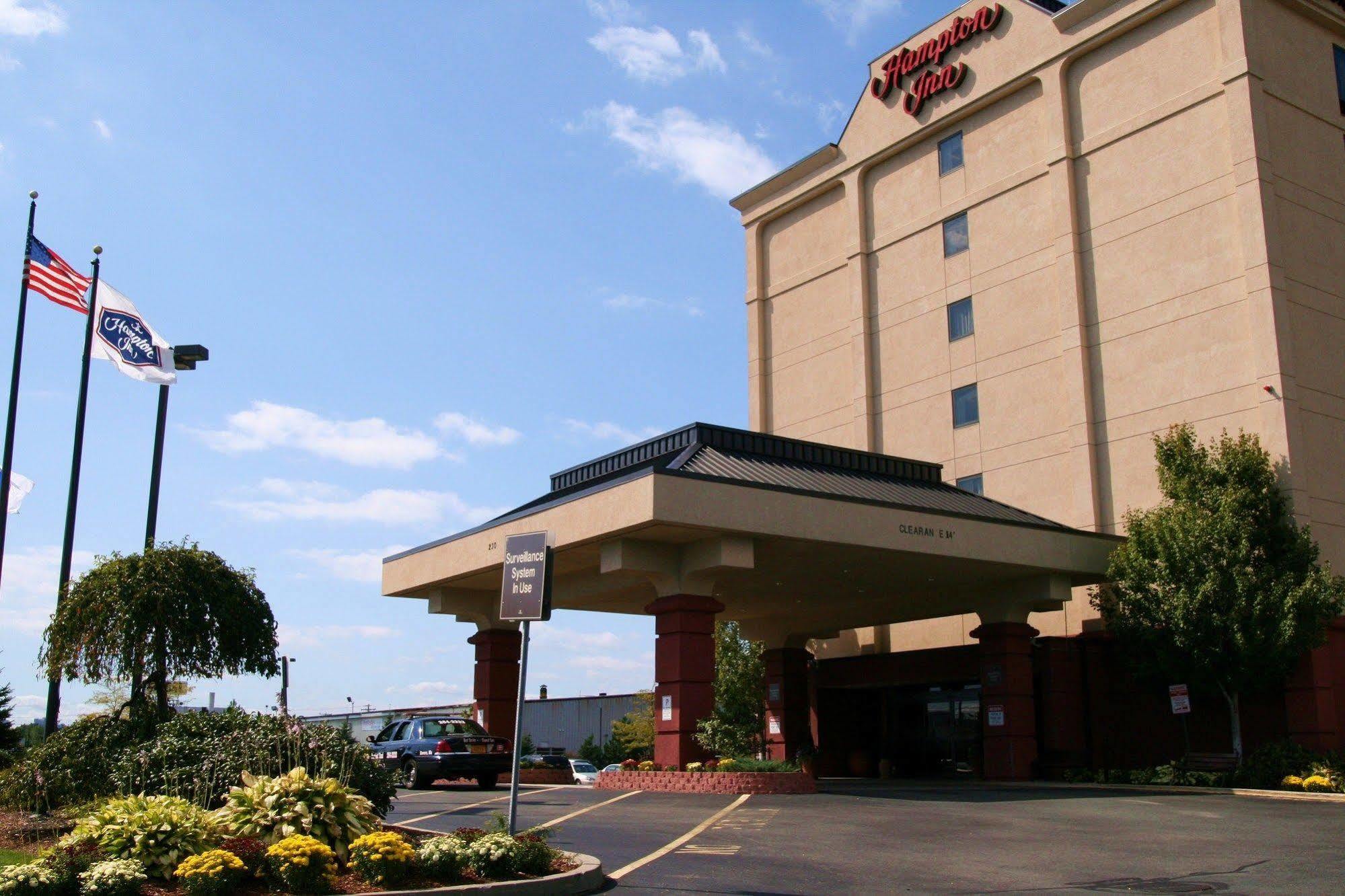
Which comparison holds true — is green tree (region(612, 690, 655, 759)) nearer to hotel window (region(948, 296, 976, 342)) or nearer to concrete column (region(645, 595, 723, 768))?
hotel window (region(948, 296, 976, 342))

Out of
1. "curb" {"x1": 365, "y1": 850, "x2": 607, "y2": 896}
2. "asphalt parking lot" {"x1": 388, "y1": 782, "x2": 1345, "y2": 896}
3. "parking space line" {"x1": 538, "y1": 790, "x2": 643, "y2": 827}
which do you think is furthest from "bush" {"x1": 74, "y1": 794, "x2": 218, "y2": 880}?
"parking space line" {"x1": 538, "y1": 790, "x2": 643, "y2": 827}

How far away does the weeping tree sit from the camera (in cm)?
1897

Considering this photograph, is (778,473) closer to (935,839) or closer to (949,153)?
(935,839)

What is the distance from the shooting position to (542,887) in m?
11.8

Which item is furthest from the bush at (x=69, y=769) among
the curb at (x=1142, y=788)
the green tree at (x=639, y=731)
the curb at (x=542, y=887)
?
the green tree at (x=639, y=731)

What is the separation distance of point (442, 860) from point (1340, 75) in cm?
3599

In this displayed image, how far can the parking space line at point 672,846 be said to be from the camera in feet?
44.0

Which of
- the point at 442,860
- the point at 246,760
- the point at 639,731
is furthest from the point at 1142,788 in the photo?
the point at 639,731

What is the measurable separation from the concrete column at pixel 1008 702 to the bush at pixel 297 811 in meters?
22.1

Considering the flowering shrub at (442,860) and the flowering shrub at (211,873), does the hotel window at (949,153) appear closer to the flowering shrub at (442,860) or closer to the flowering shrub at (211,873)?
the flowering shrub at (442,860)

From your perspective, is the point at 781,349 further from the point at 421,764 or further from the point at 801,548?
the point at 421,764

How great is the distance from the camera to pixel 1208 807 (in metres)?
21.8

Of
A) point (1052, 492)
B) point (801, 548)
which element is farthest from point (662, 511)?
point (1052, 492)

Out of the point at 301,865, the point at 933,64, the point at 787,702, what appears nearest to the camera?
the point at 301,865
